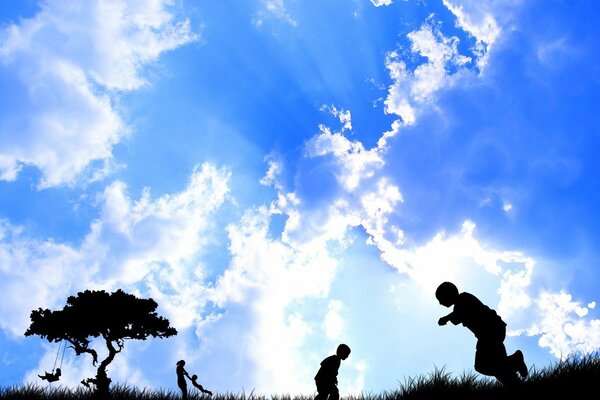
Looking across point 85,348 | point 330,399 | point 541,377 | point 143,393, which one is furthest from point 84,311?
point 541,377

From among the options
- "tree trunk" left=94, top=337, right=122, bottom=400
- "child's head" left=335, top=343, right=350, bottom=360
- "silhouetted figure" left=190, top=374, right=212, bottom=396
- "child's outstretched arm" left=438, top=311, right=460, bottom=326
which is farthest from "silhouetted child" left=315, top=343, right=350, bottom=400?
"tree trunk" left=94, top=337, right=122, bottom=400

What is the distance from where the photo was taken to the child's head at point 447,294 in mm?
7691

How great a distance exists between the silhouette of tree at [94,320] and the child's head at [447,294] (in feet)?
68.1

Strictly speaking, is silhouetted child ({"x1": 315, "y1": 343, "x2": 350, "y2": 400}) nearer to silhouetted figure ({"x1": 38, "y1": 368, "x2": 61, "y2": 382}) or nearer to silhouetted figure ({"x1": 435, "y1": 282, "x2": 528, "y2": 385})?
silhouetted figure ({"x1": 435, "y1": 282, "x2": 528, "y2": 385})

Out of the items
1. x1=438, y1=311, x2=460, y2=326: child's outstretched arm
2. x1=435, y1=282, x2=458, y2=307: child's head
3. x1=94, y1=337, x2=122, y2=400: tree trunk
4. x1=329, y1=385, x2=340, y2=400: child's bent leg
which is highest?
x1=94, y1=337, x2=122, y2=400: tree trunk

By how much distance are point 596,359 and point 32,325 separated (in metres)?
Answer: 24.9

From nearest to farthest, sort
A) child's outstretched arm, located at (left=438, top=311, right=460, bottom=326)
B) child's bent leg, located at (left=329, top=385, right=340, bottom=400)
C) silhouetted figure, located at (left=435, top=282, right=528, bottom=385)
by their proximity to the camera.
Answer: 1. silhouetted figure, located at (left=435, top=282, right=528, bottom=385)
2. child's outstretched arm, located at (left=438, top=311, right=460, bottom=326)
3. child's bent leg, located at (left=329, top=385, right=340, bottom=400)

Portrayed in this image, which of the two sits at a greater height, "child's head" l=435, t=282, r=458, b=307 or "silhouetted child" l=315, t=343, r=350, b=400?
"child's head" l=435, t=282, r=458, b=307

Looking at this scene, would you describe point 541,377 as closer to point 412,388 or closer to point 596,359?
point 596,359

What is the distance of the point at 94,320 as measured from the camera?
24703 mm

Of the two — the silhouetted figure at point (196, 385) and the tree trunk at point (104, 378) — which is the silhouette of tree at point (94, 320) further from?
the silhouetted figure at point (196, 385)

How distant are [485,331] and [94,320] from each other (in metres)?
22.0

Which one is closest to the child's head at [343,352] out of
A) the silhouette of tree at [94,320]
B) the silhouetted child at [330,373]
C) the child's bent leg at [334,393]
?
the silhouetted child at [330,373]

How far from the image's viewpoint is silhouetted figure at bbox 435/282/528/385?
7.59 meters
